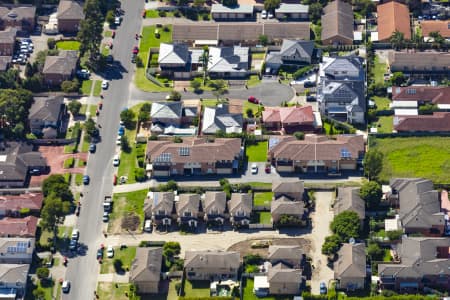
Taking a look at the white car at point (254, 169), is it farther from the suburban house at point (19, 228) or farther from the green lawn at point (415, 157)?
the suburban house at point (19, 228)

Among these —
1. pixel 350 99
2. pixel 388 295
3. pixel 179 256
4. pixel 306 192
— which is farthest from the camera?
pixel 350 99

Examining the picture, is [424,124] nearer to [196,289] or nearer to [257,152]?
[257,152]

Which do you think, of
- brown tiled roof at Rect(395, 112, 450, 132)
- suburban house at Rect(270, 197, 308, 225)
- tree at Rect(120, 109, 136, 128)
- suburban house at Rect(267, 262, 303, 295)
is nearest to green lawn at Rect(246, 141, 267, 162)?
suburban house at Rect(270, 197, 308, 225)

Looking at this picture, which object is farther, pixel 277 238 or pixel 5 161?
pixel 5 161

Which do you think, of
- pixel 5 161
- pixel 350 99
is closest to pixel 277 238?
pixel 350 99

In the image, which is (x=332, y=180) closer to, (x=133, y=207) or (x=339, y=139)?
(x=339, y=139)

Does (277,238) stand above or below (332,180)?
below

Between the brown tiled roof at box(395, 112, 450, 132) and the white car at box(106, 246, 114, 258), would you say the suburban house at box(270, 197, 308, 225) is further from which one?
the brown tiled roof at box(395, 112, 450, 132)
